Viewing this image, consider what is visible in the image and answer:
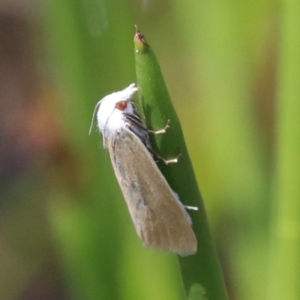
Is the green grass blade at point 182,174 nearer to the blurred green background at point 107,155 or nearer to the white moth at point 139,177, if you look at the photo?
the white moth at point 139,177

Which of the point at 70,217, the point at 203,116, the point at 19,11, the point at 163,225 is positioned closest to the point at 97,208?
the point at 70,217

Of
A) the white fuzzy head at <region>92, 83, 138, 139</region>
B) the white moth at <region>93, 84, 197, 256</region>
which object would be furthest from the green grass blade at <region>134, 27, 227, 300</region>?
the white fuzzy head at <region>92, 83, 138, 139</region>

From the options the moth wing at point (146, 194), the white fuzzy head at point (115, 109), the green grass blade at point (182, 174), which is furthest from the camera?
the white fuzzy head at point (115, 109)

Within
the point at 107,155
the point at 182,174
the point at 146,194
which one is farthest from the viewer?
the point at 107,155

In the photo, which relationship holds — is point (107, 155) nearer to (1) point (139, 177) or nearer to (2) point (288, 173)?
(1) point (139, 177)

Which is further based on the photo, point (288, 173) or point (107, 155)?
point (107, 155)

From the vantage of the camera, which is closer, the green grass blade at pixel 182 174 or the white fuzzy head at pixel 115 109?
the green grass blade at pixel 182 174

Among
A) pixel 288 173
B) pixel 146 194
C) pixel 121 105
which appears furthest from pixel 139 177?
pixel 288 173

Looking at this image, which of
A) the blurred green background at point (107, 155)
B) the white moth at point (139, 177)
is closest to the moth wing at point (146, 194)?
the white moth at point (139, 177)

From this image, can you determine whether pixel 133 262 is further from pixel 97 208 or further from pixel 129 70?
pixel 129 70
